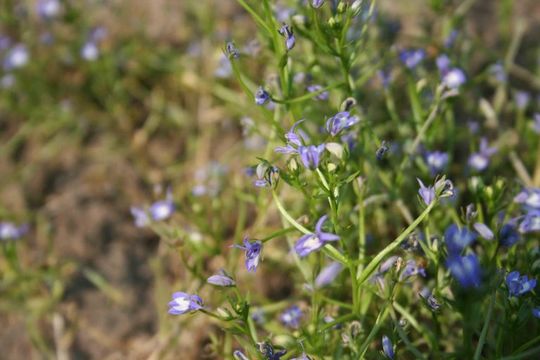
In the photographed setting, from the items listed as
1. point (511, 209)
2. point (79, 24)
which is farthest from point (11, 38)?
point (511, 209)

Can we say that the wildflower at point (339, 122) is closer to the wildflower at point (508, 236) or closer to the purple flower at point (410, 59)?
the wildflower at point (508, 236)

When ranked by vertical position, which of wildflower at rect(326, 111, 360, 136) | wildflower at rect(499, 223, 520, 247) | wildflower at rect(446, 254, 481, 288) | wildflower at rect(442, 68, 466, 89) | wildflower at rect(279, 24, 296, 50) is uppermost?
wildflower at rect(279, 24, 296, 50)

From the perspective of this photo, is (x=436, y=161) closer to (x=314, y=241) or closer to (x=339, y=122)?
(x=339, y=122)

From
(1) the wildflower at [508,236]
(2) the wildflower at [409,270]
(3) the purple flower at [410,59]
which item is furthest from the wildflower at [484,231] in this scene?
Answer: (3) the purple flower at [410,59]

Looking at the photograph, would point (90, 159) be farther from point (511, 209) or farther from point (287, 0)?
point (511, 209)

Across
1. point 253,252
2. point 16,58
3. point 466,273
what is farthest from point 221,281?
point 16,58

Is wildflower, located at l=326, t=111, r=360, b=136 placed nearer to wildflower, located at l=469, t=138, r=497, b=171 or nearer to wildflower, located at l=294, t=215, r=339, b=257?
wildflower, located at l=294, t=215, r=339, b=257

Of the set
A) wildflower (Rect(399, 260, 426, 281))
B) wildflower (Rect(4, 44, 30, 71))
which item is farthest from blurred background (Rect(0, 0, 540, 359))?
wildflower (Rect(399, 260, 426, 281))
